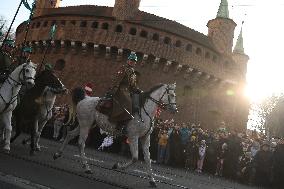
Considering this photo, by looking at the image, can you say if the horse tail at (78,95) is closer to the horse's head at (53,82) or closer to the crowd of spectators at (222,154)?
the horse's head at (53,82)

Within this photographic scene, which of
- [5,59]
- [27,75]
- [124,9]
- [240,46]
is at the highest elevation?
[240,46]

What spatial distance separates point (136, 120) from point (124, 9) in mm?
24404

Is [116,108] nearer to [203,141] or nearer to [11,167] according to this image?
[11,167]

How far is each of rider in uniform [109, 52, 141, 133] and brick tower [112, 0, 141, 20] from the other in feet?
75.6

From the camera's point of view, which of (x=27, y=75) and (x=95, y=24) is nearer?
(x=27, y=75)

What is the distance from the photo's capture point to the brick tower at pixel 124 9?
32.4 m

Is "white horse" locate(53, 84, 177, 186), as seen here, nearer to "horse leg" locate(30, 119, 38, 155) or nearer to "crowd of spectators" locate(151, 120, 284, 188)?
"horse leg" locate(30, 119, 38, 155)

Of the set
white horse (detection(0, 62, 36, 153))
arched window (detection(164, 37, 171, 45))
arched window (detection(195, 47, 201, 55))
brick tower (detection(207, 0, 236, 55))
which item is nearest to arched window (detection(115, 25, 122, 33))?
arched window (detection(164, 37, 171, 45))

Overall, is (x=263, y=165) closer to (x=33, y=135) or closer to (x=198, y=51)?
(x=33, y=135)

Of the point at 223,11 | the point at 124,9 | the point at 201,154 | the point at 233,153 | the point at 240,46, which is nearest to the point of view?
the point at 233,153

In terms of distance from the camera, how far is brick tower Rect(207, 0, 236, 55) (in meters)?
39.2

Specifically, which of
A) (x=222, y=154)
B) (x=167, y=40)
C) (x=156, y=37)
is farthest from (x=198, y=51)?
(x=222, y=154)

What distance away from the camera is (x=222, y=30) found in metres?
39.9

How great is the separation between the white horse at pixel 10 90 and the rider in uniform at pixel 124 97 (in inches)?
79.7
